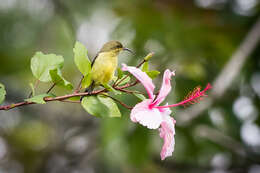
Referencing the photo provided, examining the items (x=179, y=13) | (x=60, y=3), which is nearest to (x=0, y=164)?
(x=60, y=3)

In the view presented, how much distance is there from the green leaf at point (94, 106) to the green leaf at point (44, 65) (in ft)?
0.65

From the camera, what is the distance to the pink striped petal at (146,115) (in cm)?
105

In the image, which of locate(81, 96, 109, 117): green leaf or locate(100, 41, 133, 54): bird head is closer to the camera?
locate(81, 96, 109, 117): green leaf

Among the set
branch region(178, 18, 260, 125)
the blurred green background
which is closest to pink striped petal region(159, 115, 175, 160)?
the blurred green background

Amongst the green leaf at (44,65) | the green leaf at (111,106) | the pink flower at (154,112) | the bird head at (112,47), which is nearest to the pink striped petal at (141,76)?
the pink flower at (154,112)

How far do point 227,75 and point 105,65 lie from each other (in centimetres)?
232

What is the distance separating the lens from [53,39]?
6.58 m

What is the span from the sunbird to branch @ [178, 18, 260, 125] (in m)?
2.01

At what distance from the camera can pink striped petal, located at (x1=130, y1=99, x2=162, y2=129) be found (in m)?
1.05

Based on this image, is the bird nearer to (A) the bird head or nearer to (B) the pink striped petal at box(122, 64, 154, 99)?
(A) the bird head

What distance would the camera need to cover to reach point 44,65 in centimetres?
120

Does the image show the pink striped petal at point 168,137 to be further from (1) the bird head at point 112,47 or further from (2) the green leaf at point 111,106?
(1) the bird head at point 112,47

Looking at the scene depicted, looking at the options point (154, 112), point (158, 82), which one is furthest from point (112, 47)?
point (158, 82)

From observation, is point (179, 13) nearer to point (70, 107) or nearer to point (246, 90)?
point (246, 90)
